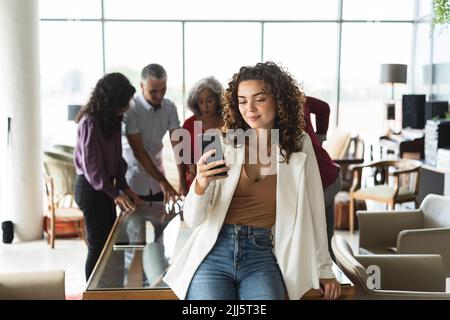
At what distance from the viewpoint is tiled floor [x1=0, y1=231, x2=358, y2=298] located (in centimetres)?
478

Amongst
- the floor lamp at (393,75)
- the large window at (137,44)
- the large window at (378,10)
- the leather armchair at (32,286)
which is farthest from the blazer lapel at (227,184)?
the large window at (378,10)

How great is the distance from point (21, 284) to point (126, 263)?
45 cm

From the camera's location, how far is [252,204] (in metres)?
1.99

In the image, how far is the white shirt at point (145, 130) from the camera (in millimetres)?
3842

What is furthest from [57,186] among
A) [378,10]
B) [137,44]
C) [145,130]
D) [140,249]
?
[378,10]

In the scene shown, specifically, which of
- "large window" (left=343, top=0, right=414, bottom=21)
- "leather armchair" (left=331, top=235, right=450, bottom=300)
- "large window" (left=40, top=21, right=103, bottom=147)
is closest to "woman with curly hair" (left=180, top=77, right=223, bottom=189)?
"leather armchair" (left=331, top=235, right=450, bottom=300)

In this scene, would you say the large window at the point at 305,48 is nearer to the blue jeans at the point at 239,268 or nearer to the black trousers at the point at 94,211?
the black trousers at the point at 94,211

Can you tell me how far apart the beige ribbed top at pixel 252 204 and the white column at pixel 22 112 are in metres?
4.05

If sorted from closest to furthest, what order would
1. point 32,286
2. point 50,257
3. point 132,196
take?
point 32,286, point 132,196, point 50,257

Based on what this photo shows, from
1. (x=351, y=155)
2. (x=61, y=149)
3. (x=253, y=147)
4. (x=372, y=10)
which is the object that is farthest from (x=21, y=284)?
(x=372, y=10)

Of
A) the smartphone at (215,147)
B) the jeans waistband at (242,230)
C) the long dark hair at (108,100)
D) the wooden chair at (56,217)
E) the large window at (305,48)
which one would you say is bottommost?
the wooden chair at (56,217)

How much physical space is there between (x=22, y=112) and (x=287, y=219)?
4.17 metres

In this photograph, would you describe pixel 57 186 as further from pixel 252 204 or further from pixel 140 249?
pixel 252 204
